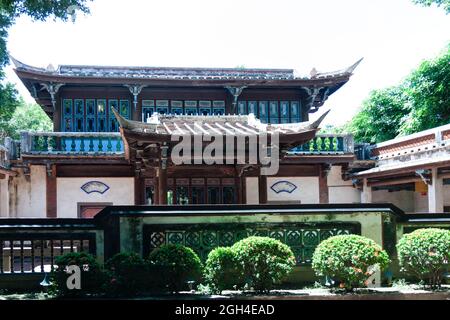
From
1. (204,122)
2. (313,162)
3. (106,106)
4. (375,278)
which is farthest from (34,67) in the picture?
(375,278)

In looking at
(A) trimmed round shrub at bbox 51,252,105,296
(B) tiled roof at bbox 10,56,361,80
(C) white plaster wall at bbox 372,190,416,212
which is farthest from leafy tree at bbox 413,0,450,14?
(A) trimmed round shrub at bbox 51,252,105,296

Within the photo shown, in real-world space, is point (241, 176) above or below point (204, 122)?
below

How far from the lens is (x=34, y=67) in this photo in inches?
782

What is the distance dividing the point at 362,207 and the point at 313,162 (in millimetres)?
10657

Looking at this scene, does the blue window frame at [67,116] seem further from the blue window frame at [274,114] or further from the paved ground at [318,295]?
→ the paved ground at [318,295]

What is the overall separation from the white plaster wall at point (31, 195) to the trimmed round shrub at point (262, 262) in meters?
13.2

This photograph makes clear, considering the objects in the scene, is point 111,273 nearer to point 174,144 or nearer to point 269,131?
point 174,144

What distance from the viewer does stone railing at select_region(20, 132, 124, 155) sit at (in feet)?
64.0

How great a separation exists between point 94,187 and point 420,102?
17224 mm

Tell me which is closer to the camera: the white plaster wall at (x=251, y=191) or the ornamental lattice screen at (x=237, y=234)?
the ornamental lattice screen at (x=237, y=234)

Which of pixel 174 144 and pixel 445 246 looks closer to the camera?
pixel 445 246

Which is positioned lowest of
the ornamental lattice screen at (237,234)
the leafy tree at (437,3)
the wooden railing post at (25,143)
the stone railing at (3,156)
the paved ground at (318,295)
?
the paved ground at (318,295)

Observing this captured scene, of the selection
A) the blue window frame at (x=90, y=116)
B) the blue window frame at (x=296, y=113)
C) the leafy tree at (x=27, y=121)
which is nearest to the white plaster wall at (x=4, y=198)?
the blue window frame at (x=90, y=116)

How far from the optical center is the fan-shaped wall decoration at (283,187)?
21.2 m
